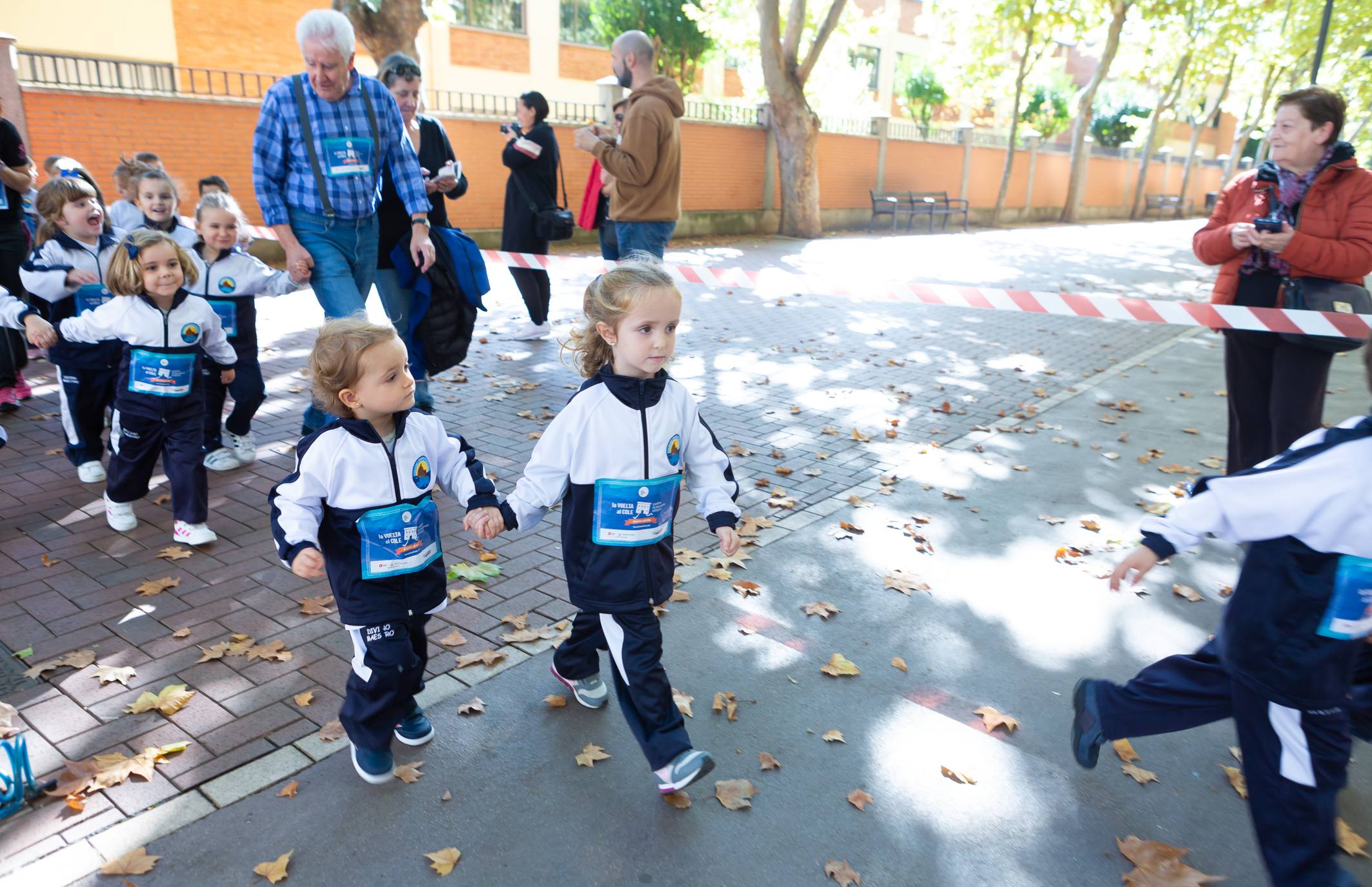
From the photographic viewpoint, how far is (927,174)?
98.4ft

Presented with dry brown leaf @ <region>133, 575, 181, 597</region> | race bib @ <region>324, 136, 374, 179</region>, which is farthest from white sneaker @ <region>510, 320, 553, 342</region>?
dry brown leaf @ <region>133, 575, 181, 597</region>

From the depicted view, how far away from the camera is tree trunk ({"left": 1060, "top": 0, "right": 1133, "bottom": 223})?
Answer: 89.0 feet

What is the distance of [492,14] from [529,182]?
2238cm

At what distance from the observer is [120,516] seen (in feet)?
15.5

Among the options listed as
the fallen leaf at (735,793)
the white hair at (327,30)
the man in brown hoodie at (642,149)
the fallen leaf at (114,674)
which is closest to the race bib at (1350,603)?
the fallen leaf at (735,793)

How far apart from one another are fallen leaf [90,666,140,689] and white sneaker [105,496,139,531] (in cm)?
141

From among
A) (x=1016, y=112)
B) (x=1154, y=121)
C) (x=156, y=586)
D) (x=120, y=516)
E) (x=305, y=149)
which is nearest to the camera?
(x=156, y=586)

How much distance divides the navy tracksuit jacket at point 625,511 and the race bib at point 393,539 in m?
0.26

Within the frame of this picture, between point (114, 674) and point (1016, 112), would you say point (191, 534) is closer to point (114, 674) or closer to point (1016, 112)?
point (114, 674)

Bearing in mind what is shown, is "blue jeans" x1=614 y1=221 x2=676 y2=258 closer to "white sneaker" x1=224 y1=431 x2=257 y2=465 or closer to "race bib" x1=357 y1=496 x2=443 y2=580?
"white sneaker" x1=224 y1=431 x2=257 y2=465

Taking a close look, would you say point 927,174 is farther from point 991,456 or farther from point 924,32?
point 991,456

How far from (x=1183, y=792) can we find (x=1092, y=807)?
0.34 m

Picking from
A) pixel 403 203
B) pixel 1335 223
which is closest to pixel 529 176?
pixel 403 203

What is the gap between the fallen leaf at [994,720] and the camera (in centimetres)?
338
